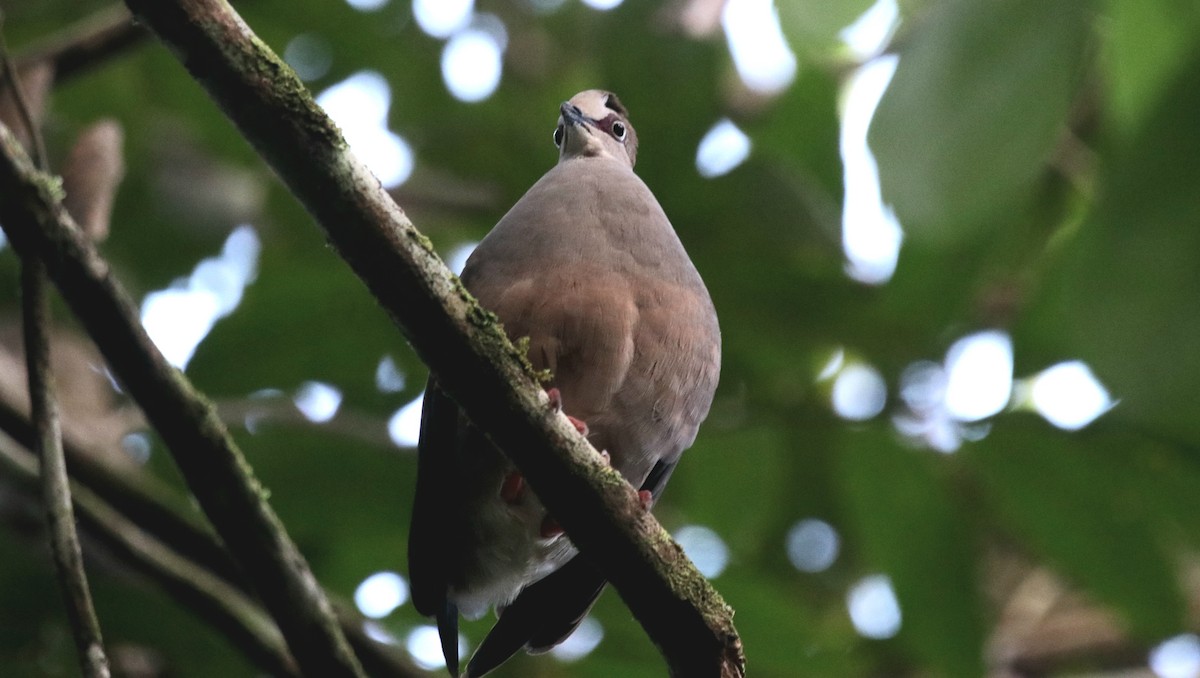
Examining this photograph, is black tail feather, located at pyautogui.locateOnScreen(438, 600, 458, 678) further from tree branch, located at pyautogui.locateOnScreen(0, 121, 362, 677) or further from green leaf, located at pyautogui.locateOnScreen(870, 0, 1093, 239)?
green leaf, located at pyautogui.locateOnScreen(870, 0, 1093, 239)

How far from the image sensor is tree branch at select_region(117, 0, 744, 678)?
1958 mm

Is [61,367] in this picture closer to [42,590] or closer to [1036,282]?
[42,590]

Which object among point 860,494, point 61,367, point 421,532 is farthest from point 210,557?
point 860,494

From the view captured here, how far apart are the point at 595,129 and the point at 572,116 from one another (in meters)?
0.07

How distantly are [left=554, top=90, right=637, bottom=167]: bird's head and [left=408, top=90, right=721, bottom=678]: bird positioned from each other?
0.71ft

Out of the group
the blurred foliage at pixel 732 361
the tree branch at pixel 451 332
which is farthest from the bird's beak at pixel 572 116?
the tree branch at pixel 451 332

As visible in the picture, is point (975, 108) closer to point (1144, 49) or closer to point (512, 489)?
point (1144, 49)

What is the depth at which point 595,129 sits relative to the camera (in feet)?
12.7

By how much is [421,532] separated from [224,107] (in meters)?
1.56

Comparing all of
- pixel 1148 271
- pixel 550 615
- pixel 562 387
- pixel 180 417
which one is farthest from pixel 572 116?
pixel 1148 271

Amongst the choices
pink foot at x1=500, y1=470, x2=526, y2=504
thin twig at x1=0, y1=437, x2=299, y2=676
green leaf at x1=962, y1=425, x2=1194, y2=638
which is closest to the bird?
pink foot at x1=500, y1=470, x2=526, y2=504

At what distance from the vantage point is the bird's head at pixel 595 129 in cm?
381

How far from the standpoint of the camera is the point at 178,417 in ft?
8.50

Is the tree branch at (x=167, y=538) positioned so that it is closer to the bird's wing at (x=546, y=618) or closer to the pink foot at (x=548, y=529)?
the bird's wing at (x=546, y=618)
